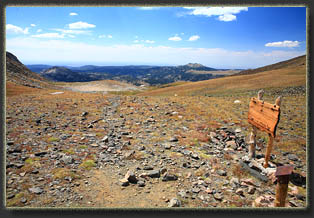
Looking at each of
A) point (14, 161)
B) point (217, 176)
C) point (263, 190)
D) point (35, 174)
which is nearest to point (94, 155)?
point (35, 174)

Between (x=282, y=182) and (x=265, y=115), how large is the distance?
341 centimetres

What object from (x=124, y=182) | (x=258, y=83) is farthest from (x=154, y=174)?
(x=258, y=83)

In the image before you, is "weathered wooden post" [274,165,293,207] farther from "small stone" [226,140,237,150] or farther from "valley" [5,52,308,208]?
"small stone" [226,140,237,150]

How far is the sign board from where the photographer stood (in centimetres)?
742

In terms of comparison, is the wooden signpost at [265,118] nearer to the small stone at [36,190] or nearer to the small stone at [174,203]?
the small stone at [174,203]

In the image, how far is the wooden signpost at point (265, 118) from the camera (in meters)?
7.40

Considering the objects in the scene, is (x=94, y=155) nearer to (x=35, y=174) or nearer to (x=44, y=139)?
(x=35, y=174)

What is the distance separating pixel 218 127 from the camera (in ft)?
45.6

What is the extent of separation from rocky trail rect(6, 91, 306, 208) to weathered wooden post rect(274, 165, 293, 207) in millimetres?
545

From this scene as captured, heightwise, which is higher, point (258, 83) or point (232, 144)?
point (258, 83)

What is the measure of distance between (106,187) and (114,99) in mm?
16360

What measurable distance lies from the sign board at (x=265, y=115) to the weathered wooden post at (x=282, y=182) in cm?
254

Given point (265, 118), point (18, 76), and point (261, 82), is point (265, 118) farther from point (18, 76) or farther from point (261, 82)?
point (18, 76)

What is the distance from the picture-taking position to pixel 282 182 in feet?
18.3
